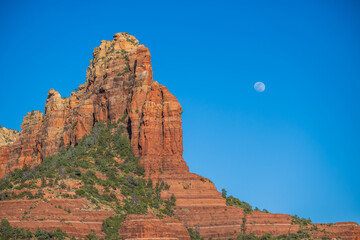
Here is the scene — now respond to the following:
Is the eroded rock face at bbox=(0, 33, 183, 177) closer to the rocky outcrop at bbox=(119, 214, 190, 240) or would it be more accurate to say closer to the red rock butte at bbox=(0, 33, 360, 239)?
the red rock butte at bbox=(0, 33, 360, 239)

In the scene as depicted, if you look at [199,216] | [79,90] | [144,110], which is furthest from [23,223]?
[79,90]

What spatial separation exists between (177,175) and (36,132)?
205 feet

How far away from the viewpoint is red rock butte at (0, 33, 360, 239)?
118 metres

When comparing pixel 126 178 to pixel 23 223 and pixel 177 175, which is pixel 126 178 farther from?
pixel 23 223

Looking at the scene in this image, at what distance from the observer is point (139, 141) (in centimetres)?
14938

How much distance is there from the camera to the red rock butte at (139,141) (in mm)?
118062

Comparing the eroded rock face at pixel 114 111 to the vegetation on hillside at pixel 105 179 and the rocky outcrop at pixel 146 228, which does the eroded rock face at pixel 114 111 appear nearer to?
the vegetation on hillside at pixel 105 179

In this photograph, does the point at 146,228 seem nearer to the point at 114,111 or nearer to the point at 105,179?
the point at 105,179

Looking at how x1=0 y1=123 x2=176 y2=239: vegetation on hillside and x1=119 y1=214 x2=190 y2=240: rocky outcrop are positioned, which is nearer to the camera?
x1=119 y1=214 x2=190 y2=240: rocky outcrop

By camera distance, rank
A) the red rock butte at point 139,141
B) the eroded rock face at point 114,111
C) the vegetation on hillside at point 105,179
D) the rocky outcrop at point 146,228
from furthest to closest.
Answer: the eroded rock face at point 114,111
the vegetation on hillside at point 105,179
the red rock butte at point 139,141
the rocky outcrop at point 146,228

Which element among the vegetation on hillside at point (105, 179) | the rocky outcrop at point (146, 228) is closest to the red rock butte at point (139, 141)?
the rocky outcrop at point (146, 228)

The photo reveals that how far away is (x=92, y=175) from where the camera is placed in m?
134

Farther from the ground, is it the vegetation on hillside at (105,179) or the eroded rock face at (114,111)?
the eroded rock face at (114,111)

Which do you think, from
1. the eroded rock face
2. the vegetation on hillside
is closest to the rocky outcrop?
the vegetation on hillside
